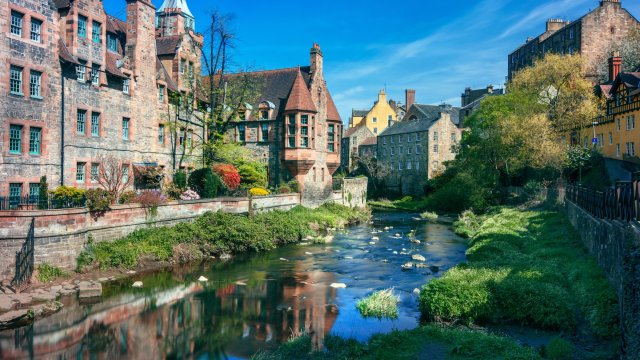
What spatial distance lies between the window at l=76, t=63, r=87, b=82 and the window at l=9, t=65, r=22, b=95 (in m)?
3.80

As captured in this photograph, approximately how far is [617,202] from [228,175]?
25.7m

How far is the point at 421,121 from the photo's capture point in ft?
240

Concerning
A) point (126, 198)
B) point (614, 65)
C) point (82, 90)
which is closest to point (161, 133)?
point (82, 90)

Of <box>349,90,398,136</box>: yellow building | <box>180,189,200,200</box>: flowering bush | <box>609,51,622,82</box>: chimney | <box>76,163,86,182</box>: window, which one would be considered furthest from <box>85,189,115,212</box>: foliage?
<box>349,90,398,136</box>: yellow building

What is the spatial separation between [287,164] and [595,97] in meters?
29.4

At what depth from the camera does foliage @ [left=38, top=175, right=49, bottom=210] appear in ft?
67.0

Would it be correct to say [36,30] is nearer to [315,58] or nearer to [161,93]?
[161,93]

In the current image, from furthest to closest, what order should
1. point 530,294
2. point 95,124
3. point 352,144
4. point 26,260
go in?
1. point 352,144
2. point 95,124
3. point 26,260
4. point 530,294

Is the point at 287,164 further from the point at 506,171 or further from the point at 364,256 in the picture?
the point at 506,171

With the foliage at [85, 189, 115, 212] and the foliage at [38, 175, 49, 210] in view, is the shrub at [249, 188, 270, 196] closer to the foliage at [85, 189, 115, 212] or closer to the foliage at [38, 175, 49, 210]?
the foliage at [85, 189, 115, 212]

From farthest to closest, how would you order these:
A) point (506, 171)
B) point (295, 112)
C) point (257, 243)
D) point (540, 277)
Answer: point (506, 171) < point (295, 112) < point (257, 243) < point (540, 277)

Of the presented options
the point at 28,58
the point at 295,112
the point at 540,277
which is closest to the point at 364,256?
the point at 540,277

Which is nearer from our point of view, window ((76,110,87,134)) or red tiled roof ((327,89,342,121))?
window ((76,110,87,134))

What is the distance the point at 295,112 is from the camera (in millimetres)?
41656
